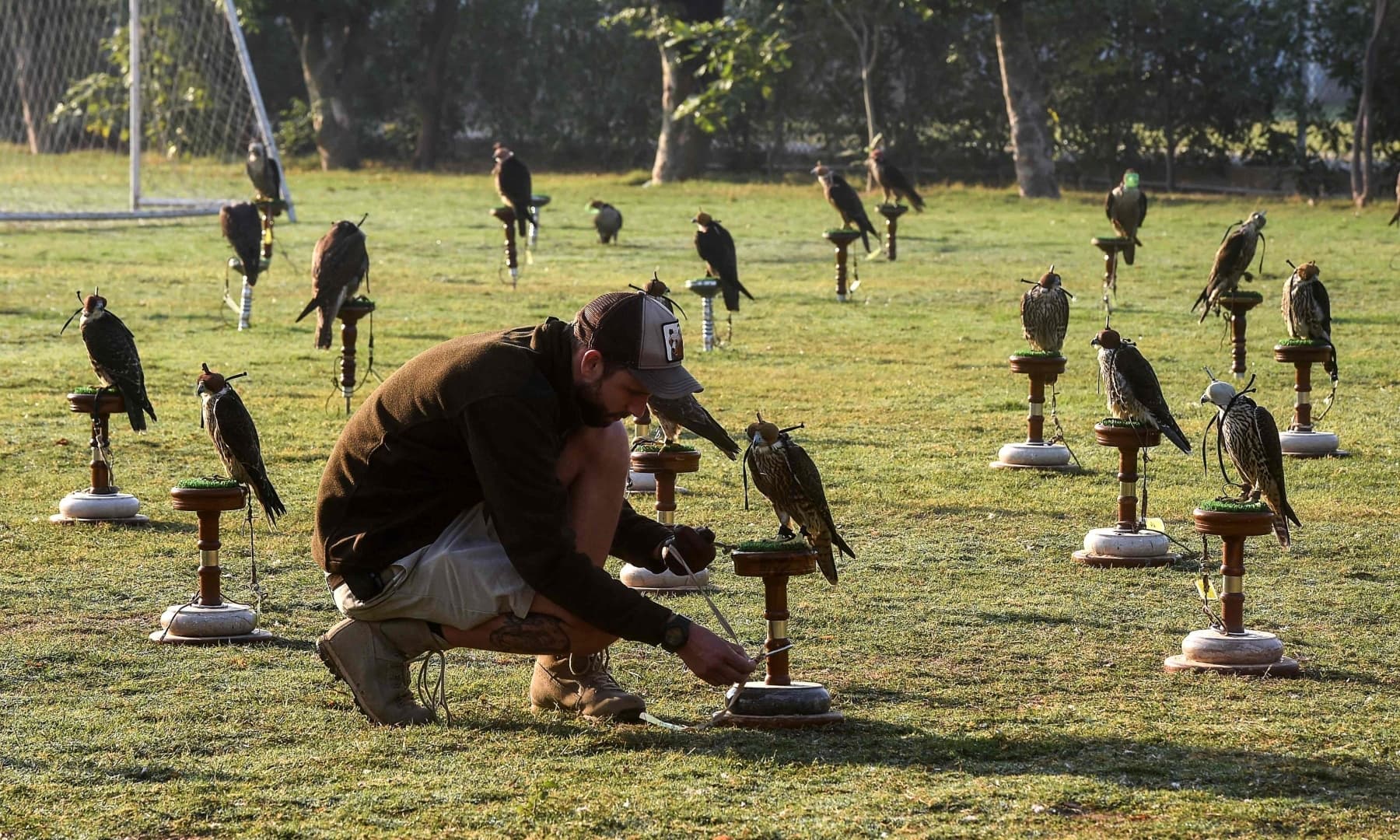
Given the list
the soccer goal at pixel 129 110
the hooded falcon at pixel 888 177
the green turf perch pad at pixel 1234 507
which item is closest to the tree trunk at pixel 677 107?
the soccer goal at pixel 129 110

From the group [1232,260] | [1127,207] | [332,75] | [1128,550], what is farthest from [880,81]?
[1128,550]

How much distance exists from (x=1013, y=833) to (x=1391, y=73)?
30.2 metres

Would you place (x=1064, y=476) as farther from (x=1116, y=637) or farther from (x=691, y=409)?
(x=691, y=409)

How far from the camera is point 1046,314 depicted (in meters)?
9.93

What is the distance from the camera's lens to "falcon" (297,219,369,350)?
11.6 m

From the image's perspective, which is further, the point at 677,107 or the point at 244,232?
the point at 677,107

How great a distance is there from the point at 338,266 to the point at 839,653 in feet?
20.5

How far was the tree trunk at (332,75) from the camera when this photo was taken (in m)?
39.9

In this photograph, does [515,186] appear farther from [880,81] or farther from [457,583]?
[880,81]

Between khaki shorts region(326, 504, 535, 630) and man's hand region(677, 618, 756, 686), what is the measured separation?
477 mm

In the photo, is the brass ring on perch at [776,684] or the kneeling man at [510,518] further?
the brass ring on perch at [776,684]

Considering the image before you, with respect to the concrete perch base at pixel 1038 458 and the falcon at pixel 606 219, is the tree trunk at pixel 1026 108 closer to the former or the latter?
the falcon at pixel 606 219

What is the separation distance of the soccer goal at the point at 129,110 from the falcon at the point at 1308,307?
19.4 m

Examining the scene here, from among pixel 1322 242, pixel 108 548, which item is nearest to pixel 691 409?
pixel 108 548
